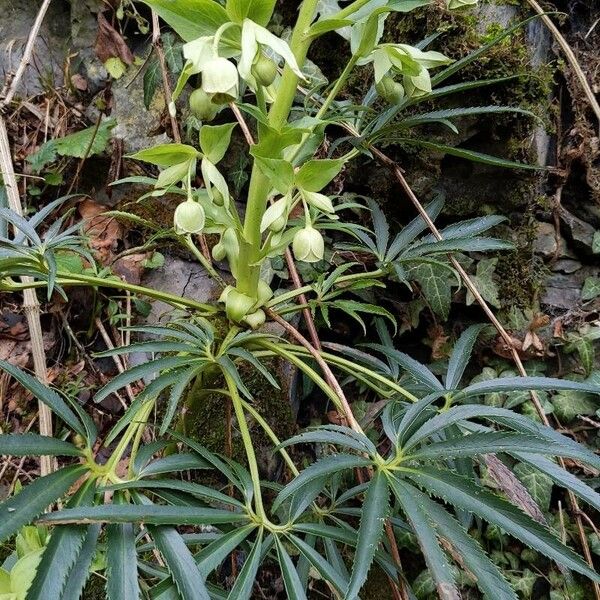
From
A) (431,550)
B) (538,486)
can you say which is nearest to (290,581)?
(431,550)

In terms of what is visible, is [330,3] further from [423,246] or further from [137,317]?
[137,317]

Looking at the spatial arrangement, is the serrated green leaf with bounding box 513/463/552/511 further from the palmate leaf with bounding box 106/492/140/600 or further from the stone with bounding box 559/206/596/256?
the palmate leaf with bounding box 106/492/140/600

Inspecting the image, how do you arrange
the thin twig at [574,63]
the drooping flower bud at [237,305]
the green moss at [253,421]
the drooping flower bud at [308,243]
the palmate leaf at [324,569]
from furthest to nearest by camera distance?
the thin twig at [574,63]
the green moss at [253,421]
the drooping flower bud at [237,305]
the drooping flower bud at [308,243]
the palmate leaf at [324,569]

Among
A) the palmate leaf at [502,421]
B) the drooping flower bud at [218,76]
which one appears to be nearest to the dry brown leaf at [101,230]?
the drooping flower bud at [218,76]

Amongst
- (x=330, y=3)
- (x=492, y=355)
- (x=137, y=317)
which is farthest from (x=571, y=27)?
(x=137, y=317)

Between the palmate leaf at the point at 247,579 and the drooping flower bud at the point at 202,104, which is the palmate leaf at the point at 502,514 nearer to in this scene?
the palmate leaf at the point at 247,579

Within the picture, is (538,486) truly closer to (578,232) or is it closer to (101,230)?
(578,232)

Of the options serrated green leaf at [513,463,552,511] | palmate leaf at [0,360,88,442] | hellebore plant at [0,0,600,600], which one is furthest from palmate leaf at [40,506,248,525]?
serrated green leaf at [513,463,552,511]
